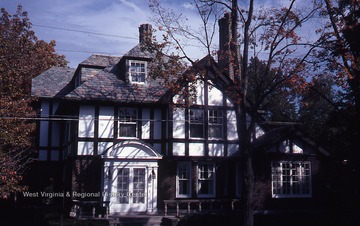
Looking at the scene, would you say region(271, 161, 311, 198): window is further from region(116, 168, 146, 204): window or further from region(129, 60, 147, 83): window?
region(129, 60, 147, 83): window

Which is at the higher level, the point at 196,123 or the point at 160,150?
the point at 196,123

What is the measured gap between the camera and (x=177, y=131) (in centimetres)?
2522

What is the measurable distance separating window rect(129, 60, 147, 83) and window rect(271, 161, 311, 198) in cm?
976

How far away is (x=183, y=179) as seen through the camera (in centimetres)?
2539

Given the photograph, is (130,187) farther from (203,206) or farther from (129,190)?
(203,206)

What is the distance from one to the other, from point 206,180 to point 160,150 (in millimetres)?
3343

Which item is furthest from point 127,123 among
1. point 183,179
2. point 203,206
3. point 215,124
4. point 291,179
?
point 291,179

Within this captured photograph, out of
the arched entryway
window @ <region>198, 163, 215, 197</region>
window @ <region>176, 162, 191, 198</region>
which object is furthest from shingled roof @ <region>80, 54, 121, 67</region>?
window @ <region>198, 163, 215, 197</region>

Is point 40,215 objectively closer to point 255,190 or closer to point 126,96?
point 126,96

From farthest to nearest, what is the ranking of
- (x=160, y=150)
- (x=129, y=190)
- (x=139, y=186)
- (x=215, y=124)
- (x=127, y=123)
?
1. (x=215, y=124)
2. (x=160, y=150)
3. (x=127, y=123)
4. (x=139, y=186)
5. (x=129, y=190)

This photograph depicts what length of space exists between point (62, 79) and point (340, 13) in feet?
72.6

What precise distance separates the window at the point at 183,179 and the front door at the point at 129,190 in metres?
2.19

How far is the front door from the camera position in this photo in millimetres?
23781

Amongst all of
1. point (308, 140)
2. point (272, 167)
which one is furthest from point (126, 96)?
point (308, 140)
